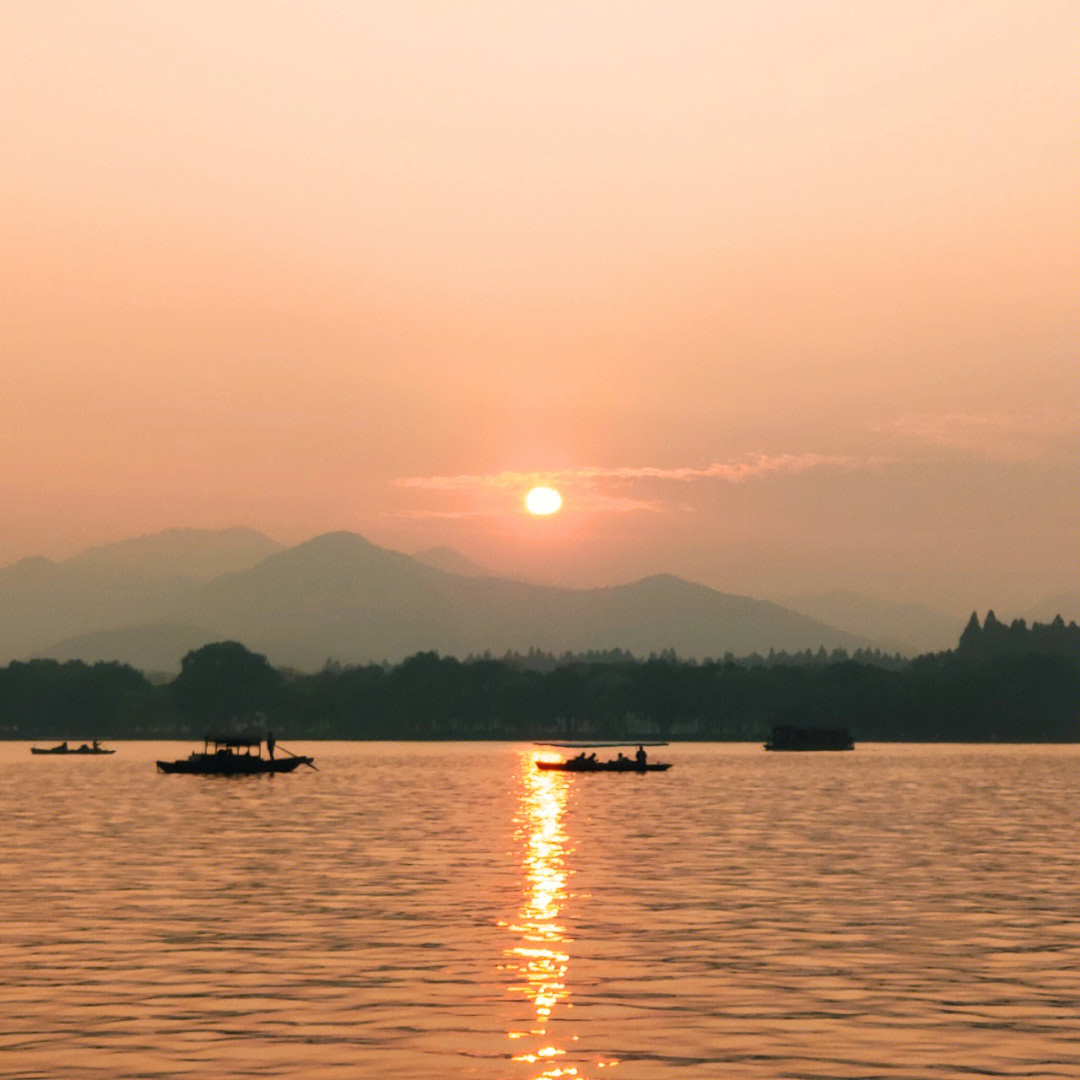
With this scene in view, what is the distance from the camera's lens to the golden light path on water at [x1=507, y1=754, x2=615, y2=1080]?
118 ft

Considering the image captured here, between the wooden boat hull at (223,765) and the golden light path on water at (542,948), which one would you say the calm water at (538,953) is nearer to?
the golden light path on water at (542,948)

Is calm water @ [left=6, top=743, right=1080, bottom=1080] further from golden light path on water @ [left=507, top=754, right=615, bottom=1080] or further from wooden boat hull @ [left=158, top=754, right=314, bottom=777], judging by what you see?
wooden boat hull @ [left=158, top=754, right=314, bottom=777]

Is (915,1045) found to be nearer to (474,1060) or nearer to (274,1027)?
(474,1060)

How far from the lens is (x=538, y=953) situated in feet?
165

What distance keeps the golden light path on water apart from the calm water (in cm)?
15

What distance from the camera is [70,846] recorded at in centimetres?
9050

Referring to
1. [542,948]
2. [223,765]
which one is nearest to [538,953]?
[542,948]

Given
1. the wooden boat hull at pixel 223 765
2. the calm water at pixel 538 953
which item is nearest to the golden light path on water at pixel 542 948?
the calm water at pixel 538 953

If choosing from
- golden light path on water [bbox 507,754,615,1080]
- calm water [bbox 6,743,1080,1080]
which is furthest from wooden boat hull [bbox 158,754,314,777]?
golden light path on water [bbox 507,754,615,1080]

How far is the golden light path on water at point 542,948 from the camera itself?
35.9 meters

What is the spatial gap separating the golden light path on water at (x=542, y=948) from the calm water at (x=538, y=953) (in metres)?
0.15

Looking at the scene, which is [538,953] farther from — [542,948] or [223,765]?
[223,765]

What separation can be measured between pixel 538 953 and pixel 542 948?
1104 millimetres

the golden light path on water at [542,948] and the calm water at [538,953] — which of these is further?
the calm water at [538,953]
